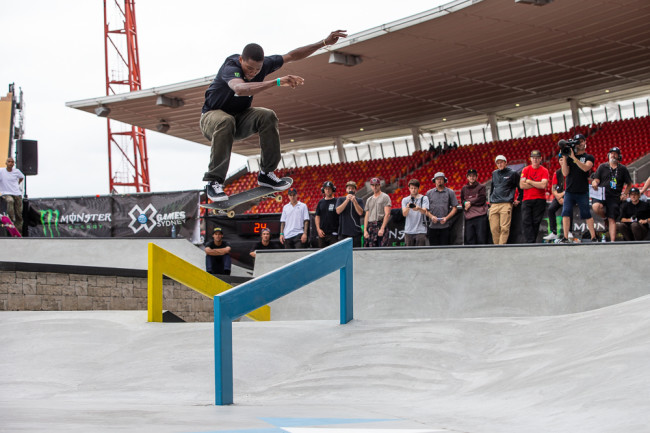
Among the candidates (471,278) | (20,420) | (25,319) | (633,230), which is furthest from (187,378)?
(633,230)

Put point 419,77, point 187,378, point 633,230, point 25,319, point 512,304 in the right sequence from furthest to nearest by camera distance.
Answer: point 419,77 → point 633,230 → point 512,304 → point 25,319 → point 187,378

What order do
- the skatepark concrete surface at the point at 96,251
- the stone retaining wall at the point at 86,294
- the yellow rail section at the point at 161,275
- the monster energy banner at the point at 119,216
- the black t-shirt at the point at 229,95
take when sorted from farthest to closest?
the monster energy banner at the point at 119,216, the skatepark concrete surface at the point at 96,251, the stone retaining wall at the point at 86,294, the yellow rail section at the point at 161,275, the black t-shirt at the point at 229,95

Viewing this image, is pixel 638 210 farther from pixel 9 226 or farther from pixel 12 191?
pixel 9 226

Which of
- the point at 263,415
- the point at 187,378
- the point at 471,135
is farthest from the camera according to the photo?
the point at 471,135

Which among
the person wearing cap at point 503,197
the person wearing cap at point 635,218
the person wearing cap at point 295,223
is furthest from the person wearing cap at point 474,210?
the person wearing cap at point 295,223

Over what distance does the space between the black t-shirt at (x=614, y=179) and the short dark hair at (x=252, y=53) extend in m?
5.99

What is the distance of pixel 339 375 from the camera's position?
5055 millimetres

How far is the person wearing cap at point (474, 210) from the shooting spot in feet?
34.9

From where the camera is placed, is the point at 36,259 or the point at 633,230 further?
the point at 36,259

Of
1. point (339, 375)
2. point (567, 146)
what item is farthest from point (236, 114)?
point (567, 146)

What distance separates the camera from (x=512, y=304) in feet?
28.3

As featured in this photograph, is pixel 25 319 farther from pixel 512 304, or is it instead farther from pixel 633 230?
pixel 633 230

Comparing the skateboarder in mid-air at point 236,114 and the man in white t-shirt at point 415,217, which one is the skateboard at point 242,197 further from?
the man in white t-shirt at point 415,217

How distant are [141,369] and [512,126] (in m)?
31.7
